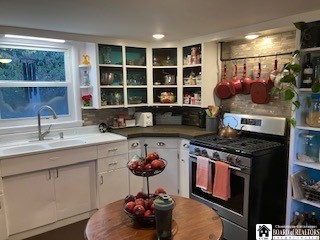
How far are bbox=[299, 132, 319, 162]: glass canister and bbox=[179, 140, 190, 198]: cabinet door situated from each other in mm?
1216

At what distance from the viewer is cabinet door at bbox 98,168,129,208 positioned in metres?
2.96

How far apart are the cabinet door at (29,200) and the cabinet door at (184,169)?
1485 millimetres

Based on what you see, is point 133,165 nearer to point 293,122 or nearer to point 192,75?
point 293,122

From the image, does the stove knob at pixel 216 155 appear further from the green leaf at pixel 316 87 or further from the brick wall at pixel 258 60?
the green leaf at pixel 316 87

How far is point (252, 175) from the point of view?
2260mm

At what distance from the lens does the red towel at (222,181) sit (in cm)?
241

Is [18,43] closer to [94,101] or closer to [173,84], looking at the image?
[94,101]

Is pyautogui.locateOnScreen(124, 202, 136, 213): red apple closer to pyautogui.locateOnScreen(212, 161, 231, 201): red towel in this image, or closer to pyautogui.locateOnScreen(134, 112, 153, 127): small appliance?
pyautogui.locateOnScreen(212, 161, 231, 201): red towel

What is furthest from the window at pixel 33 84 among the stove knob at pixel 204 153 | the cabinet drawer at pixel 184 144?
the stove knob at pixel 204 153

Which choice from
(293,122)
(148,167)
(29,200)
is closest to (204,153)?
(293,122)

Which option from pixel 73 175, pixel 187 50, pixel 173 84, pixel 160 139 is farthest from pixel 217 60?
pixel 73 175

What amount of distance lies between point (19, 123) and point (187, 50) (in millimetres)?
2333

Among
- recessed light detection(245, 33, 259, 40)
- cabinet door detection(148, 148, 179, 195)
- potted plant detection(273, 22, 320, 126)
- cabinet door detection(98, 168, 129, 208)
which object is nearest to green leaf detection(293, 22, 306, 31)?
potted plant detection(273, 22, 320, 126)

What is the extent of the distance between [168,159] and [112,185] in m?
0.75
